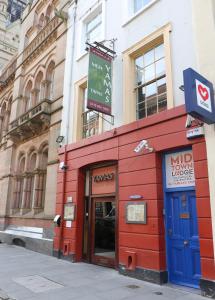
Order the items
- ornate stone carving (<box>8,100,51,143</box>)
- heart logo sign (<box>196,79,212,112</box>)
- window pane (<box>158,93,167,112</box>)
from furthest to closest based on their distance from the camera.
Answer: ornate stone carving (<box>8,100,51,143</box>) → window pane (<box>158,93,167,112</box>) → heart logo sign (<box>196,79,212,112</box>)

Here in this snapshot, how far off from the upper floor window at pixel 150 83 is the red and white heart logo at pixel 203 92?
203 centimetres

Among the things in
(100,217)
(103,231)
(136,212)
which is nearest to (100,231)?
(103,231)

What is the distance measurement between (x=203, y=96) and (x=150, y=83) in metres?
3.01

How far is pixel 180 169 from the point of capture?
290 inches

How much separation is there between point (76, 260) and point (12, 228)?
6.32 meters

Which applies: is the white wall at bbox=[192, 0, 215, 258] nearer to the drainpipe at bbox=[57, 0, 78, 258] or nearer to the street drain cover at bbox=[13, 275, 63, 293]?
the street drain cover at bbox=[13, 275, 63, 293]

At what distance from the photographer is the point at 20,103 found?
55.7ft

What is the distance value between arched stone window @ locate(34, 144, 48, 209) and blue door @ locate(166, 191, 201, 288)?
7.64 metres

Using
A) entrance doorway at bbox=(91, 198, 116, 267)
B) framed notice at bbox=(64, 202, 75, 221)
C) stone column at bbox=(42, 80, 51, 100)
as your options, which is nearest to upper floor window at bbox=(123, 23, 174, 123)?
entrance doorway at bbox=(91, 198, 116, 267)

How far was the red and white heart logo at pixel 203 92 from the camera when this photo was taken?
19.8ft

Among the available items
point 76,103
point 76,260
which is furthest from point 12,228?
point 76,103

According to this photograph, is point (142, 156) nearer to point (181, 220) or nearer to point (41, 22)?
point (181, 220)

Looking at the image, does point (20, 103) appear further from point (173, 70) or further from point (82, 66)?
point (173, 70)

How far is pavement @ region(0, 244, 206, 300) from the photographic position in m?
6.07
